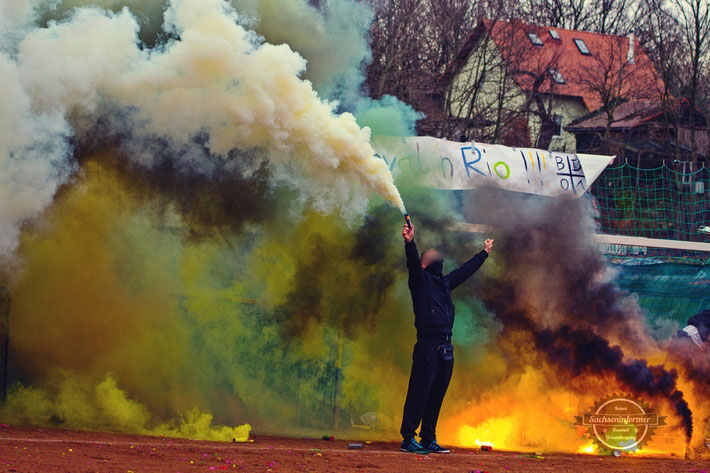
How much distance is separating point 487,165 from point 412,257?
316 cm

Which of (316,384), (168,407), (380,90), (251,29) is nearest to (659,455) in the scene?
(316,384)

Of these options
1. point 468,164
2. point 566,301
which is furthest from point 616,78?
point 566,301

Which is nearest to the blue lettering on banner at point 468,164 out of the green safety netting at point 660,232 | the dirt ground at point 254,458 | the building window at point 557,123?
the green safety netting at point 660,232

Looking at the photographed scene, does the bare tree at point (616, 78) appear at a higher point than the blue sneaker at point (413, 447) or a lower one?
higher

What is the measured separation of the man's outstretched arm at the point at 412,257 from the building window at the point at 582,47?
64.7 ft

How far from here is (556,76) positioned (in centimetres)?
2367

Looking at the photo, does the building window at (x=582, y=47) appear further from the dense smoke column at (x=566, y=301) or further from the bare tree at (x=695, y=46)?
the dense smoke column at (x=566, y=301)

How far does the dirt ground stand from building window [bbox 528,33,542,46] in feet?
48.5

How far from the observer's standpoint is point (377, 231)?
877cm

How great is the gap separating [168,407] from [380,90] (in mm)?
8692

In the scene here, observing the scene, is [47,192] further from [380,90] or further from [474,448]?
[380,90]

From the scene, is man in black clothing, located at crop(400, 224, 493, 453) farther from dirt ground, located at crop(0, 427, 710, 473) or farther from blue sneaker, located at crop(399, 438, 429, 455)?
dirt ground, located at crop(0, 427, 710, 473)

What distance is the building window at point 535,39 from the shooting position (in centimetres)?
2167

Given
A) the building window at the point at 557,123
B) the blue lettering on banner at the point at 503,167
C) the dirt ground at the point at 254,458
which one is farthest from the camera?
the building window at the point at 557,123
